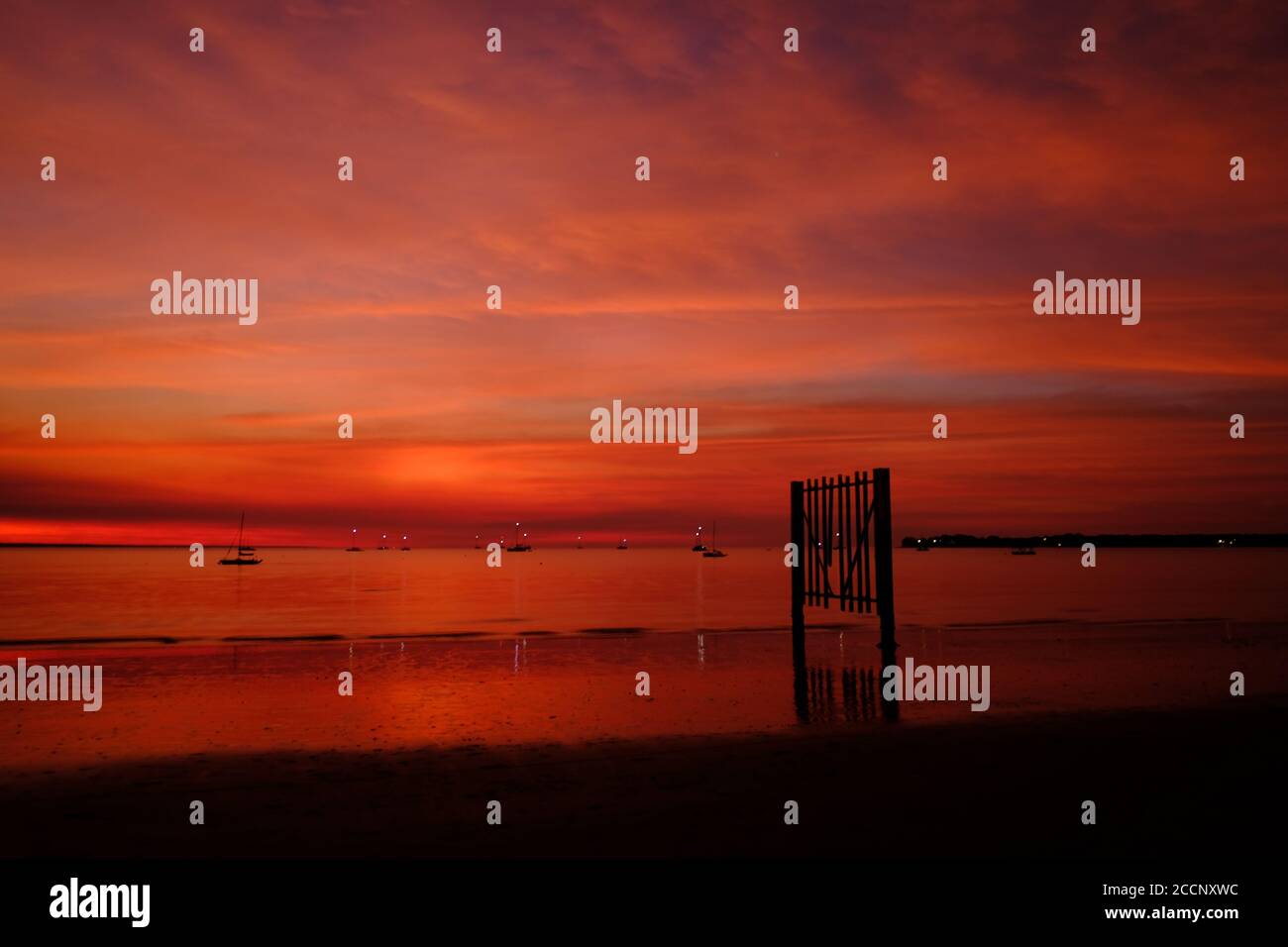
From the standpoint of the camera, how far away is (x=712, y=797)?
437 inches

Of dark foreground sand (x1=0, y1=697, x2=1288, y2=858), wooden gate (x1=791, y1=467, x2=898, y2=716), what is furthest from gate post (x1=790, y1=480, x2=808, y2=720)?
dark foreground sand (x1=0, y1=697, x2=1288, y2=858)

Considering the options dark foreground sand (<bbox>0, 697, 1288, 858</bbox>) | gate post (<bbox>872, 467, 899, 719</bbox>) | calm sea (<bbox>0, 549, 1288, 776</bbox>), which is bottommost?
dark foreground sand (<bbox>0, 697, 1288, 858</bbox>)

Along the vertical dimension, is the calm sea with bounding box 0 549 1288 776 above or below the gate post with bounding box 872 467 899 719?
below

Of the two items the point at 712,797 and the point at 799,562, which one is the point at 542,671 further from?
the point at 712,797

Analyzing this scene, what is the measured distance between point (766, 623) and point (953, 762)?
101ft

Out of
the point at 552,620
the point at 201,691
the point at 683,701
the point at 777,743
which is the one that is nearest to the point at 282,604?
the point at 552,620

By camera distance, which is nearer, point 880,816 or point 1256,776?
point 880,816

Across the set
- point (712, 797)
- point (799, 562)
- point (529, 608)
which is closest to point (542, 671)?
point (799, 562)

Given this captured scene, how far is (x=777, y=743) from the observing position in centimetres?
A: 1410

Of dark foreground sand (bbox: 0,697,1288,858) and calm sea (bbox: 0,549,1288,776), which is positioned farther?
calm sea (bbox: 0,549,1288,776)

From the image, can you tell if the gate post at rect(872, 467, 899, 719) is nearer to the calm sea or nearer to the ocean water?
the calm sea

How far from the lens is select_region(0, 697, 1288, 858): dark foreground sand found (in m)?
9.45

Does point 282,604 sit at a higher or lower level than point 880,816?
higher
